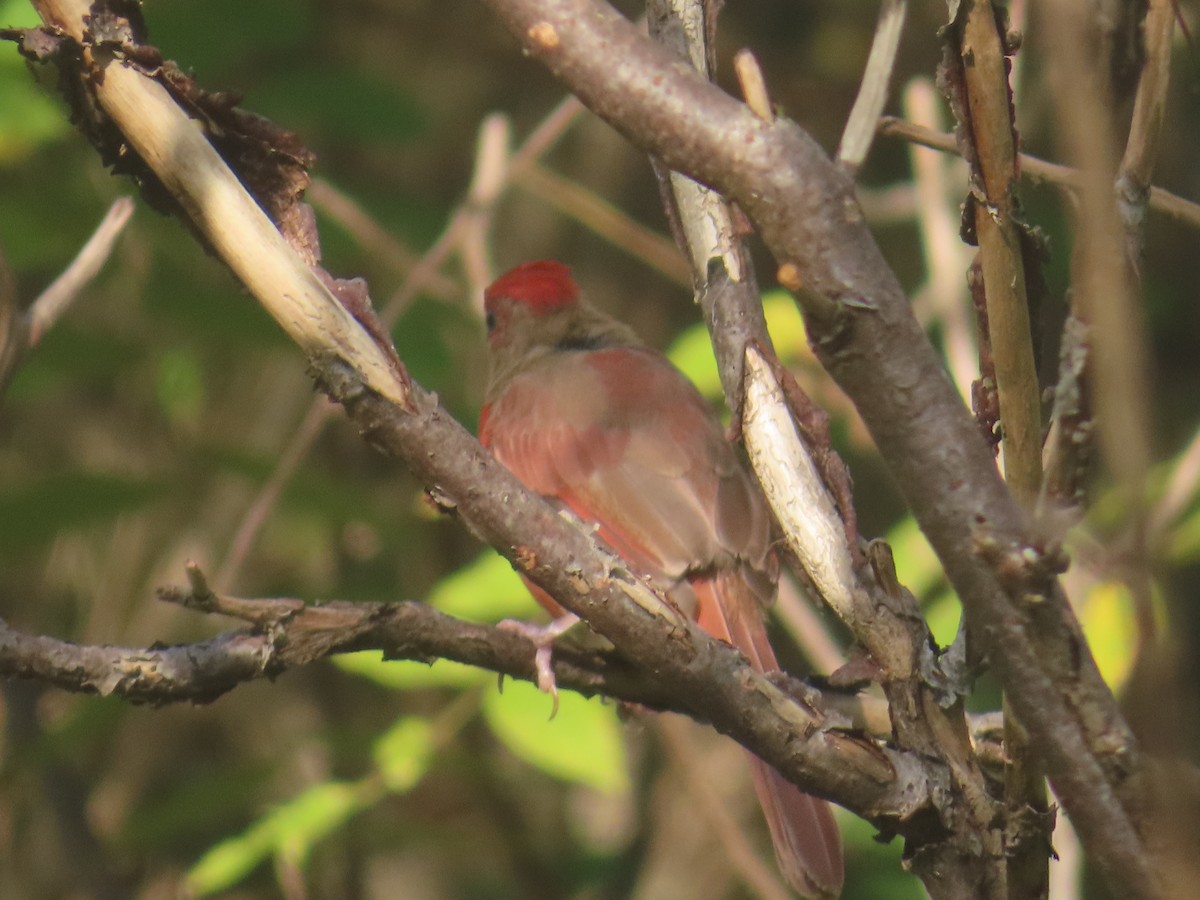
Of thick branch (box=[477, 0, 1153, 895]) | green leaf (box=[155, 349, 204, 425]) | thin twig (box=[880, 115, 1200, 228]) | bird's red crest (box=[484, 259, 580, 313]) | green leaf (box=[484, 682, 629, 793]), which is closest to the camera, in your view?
thick branch (box=[477, 0, 1153, 895])

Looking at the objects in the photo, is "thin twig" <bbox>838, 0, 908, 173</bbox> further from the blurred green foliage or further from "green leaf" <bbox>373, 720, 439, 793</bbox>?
"green leaf" <bbox>373, 720, 439, 793</bbox>

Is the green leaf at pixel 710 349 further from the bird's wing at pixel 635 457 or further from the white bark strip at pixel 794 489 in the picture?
the white bark strip at pixel 794 489

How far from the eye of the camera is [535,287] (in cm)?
445

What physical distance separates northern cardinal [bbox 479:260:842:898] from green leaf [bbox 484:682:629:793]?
225 millimetres

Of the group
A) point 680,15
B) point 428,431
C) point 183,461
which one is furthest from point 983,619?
point 183,461

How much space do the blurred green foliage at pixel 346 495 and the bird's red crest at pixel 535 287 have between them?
22cm

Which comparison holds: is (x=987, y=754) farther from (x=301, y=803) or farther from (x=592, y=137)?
(x=592, y=137)

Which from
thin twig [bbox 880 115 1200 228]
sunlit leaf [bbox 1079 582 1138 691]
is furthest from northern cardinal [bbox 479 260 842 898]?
thin twig [bbox 880 115 1200 228]

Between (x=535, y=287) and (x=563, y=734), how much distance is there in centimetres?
178

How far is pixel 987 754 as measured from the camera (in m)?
1.85

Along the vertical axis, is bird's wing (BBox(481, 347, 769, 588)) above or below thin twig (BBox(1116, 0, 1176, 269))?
above

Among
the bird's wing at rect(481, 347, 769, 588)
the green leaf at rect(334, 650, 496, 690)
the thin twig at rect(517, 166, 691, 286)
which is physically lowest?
the green leaf at rect(334, 650, 496, 690)

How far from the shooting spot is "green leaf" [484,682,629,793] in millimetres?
2969

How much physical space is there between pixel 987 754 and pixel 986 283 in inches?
28.2
